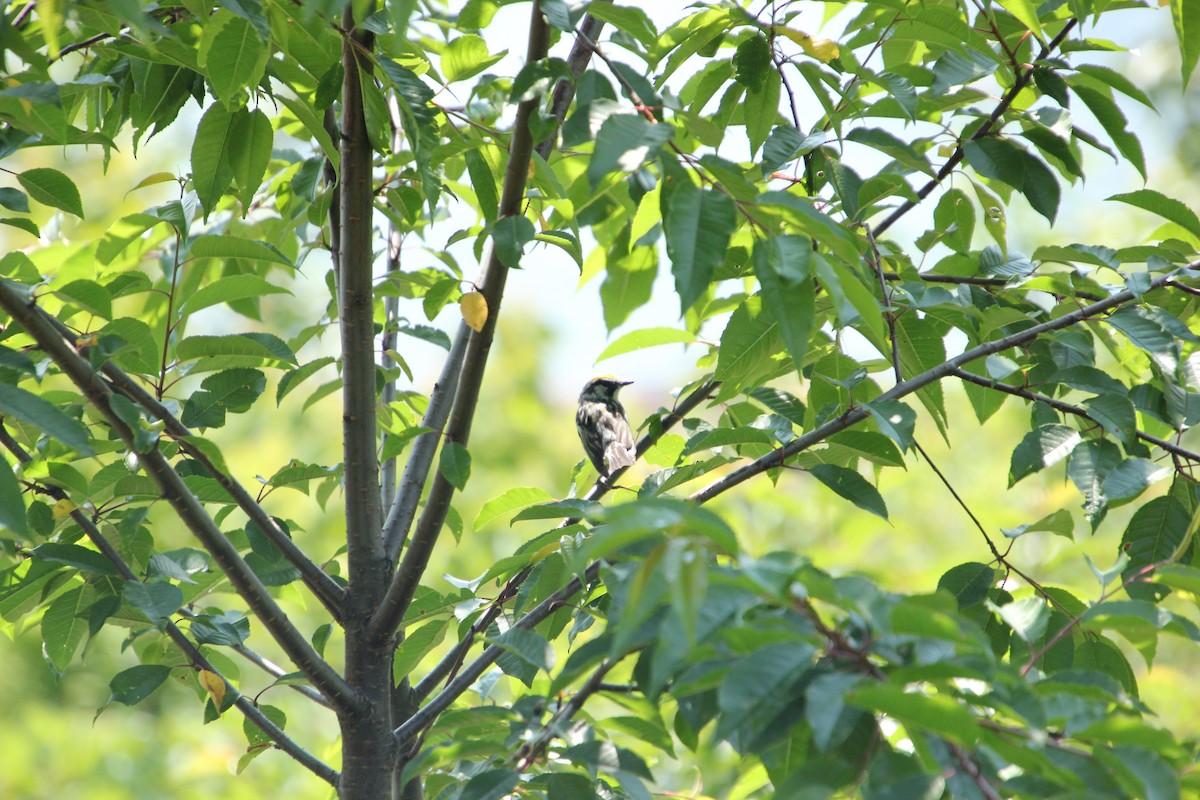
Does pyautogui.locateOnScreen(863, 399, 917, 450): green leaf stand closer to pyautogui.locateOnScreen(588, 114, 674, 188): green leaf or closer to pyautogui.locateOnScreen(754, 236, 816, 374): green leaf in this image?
pyautogui.locateOnScreen(754, 236, 816, 374): green leaf

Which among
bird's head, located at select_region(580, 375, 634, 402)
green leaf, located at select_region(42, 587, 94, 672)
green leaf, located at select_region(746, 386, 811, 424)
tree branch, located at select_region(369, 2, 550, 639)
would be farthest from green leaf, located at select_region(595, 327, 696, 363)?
bird's head, located at select_region(580, 375, 634, 402)

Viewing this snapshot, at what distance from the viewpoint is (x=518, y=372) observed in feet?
23.8

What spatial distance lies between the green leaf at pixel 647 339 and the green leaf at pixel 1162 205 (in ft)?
2.86

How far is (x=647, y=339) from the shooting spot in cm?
213

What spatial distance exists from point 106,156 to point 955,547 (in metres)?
5.71

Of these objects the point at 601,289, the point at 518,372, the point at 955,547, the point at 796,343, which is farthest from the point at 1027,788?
the point at 518,372

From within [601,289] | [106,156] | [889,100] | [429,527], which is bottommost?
[429,527]

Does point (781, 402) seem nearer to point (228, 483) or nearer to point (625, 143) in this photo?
point (625, 143)

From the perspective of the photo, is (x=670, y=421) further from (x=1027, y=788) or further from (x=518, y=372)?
(x=518, y=372)

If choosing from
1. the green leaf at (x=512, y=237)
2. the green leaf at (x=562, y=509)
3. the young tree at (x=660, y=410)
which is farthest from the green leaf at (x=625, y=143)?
the green leaf at (x=562, y=509)

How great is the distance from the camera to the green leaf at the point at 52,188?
1.59 metres

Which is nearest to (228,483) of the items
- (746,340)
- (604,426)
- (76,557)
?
(76,557)

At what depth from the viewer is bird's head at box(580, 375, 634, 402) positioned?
619cm

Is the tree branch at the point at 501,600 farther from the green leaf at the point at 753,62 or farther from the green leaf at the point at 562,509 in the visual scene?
the green leaf at the point at 753,62
